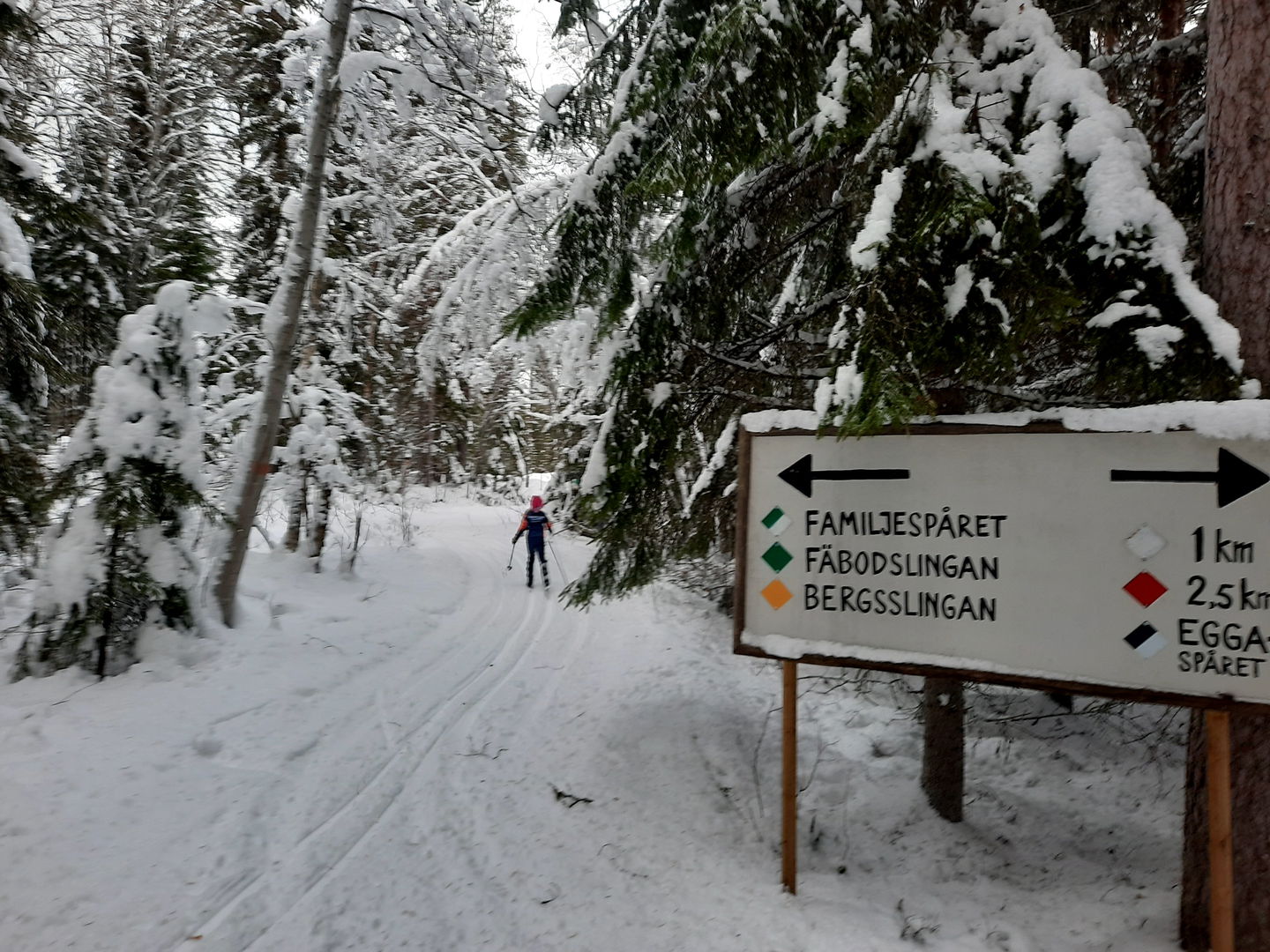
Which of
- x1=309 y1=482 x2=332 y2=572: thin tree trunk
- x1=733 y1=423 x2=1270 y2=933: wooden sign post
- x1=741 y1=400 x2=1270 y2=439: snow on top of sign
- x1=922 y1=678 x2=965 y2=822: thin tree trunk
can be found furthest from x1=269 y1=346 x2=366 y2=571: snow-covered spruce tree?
x1=741 y1=400 x2=1270 y2=439: snow on top of sign

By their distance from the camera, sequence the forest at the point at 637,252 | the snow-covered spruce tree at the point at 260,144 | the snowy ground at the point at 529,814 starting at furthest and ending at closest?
the snow-covered spruce tree at the point at 260,144, the snowy ground at the point at 529,814, the forest at the point at 637,252

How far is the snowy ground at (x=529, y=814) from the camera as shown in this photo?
3.45 metres

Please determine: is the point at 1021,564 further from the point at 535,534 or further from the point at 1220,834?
the point at 535,534

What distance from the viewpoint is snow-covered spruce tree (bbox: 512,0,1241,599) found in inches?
102

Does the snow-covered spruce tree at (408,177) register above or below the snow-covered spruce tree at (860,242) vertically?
above

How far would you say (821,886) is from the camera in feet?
12.4

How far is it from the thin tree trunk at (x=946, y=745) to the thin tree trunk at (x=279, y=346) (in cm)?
714

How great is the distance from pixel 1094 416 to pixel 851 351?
108 centimetres

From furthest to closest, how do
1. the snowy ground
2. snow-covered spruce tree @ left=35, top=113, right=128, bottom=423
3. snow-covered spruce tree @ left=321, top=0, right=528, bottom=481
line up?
1. snow-covered spruce tree @ left=321, top=0, right=528, bottom=481
2. snow-covered spruce tree @ left=35, top=113, right=128, bottom=423
3. the snowy ground

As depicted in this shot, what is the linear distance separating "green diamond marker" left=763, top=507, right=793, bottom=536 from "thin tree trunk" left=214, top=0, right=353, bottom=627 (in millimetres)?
6206

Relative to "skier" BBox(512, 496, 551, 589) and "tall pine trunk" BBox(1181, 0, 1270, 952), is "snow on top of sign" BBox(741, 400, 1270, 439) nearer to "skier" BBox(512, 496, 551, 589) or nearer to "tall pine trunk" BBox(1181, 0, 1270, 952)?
"tall pine trunk" BBox(1181, 0, 1270, 952)

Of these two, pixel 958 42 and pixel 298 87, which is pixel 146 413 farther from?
pixel 958 42

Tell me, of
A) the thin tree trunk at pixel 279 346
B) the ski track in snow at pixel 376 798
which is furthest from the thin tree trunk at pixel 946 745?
the thin tree trunk at pixel 279 346

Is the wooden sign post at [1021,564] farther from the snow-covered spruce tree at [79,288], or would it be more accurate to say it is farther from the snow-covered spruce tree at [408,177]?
the snow-covered spruce tree at [79,288]
